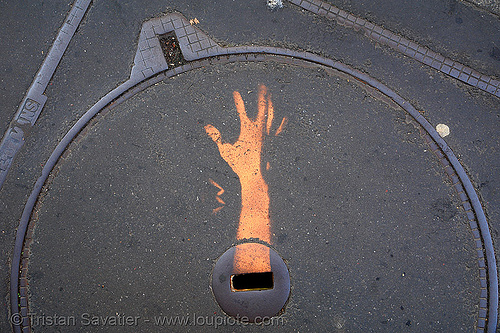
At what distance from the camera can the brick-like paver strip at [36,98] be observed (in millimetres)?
3270

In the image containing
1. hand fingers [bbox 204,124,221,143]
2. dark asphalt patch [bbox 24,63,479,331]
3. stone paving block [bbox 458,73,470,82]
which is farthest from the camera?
stone paving block [bbox 458,73,470,82]

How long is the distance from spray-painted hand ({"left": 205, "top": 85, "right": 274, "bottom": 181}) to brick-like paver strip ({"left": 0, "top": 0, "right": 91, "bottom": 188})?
179 cm

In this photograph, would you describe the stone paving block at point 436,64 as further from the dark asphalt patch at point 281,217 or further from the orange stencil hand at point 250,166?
the orange stencil hand at point 250,166

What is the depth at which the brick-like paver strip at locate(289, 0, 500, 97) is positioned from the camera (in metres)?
3.36

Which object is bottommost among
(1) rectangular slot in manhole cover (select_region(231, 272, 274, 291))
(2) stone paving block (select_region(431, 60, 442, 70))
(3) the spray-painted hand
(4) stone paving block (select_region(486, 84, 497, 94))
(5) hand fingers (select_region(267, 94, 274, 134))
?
(1) rectangular slot in manhole cover (select_region(231, 272, 274, 291))

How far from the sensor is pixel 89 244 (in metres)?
3.15

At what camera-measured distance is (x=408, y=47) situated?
3.38 meters

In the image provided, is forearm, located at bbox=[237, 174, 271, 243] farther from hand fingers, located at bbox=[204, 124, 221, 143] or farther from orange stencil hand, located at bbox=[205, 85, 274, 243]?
hand fingers, located at bbox=[204, 124, 221, 143]

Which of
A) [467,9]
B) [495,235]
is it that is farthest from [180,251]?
[467,9]

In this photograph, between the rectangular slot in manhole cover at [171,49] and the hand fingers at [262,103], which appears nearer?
the hand fingers at [262,103]

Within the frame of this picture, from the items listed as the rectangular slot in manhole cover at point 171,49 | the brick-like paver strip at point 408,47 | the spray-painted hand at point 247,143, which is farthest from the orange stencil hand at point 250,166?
the brick-like paver strip at point 408,47

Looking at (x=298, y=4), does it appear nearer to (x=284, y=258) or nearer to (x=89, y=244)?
(x=284, y=258)

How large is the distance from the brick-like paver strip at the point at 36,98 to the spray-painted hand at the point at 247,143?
1.79 m

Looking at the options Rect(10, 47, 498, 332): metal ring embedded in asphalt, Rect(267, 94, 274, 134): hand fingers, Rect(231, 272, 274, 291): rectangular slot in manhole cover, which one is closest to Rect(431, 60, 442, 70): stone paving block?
Rect(10, 47, 498, 332): metal ring embedded in asphalt
